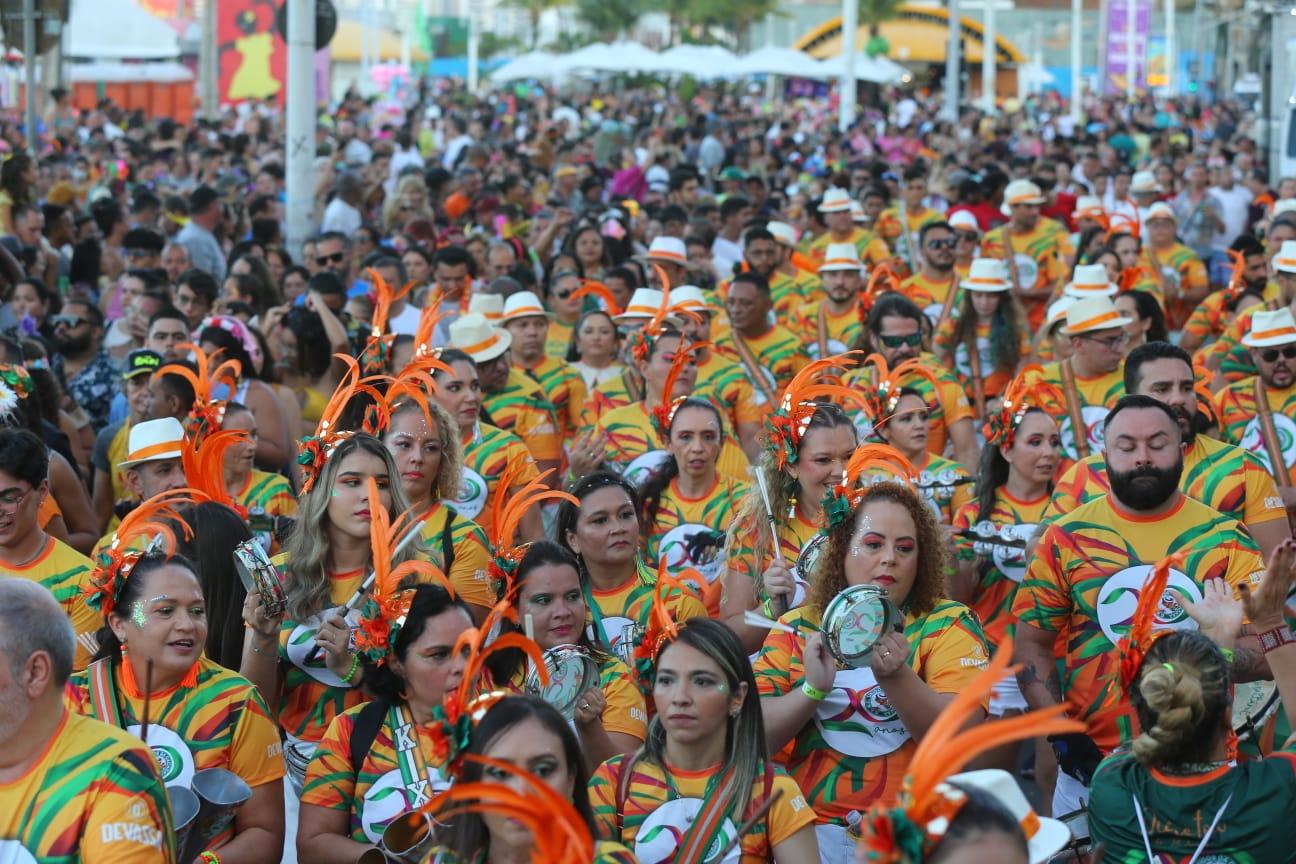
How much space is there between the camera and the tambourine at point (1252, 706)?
19.4 feet

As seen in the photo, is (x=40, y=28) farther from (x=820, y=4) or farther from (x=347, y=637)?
(x=820, y=4)

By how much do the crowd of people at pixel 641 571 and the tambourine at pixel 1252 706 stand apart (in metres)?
0.01

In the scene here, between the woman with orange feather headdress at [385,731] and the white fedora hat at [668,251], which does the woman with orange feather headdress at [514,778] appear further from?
the white fedora hat at [668,251]

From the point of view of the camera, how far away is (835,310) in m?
12.7

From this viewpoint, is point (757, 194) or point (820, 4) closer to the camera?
point (757, 194)

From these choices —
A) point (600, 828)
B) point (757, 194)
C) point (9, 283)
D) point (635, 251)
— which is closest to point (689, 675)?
point (600, 828)

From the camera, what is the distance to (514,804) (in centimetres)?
372

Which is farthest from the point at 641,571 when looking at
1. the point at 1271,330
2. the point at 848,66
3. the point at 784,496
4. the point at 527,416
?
the point at 848,66

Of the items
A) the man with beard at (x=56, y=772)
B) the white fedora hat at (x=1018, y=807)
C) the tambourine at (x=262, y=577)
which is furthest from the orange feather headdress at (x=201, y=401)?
the white fedora hat at (x=1018, y=807)

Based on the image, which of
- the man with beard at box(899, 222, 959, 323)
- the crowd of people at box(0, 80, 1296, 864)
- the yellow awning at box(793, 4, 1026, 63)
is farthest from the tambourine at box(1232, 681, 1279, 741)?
the yellow awning at box(793, 4, 1026, 63)

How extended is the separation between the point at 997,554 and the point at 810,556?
70.9 inches

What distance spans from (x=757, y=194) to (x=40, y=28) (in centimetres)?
820

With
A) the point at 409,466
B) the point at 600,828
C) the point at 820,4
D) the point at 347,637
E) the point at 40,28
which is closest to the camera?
the point at 600,828

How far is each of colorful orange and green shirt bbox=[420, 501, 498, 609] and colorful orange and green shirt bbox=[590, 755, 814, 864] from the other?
189 cm
